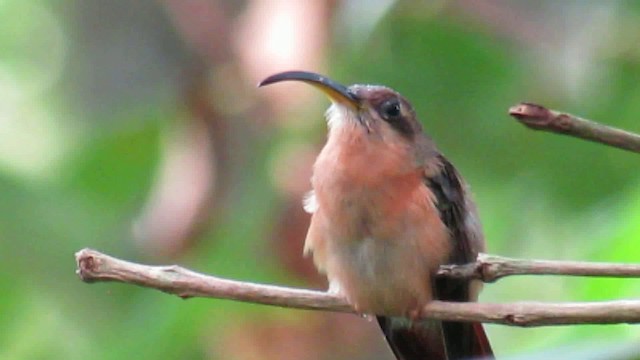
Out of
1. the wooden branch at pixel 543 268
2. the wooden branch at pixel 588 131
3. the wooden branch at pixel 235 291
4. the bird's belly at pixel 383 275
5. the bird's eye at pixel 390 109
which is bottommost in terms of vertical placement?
the bird's belly at pixel 383 275

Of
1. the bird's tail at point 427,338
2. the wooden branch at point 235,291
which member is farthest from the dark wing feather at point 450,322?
the wooden branch at point 235,291

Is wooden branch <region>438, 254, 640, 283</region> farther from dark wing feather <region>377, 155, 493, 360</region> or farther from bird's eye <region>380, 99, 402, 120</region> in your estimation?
bird's eye <region>380, 99, 402, 120</region>

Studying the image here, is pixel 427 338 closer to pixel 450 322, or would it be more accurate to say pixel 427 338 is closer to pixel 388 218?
pixel 450 322

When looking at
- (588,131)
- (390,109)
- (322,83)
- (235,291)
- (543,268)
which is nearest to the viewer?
(588,131)

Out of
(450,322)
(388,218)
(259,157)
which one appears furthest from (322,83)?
(259,157)

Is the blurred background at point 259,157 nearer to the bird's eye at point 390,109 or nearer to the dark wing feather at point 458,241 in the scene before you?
the bird's eye at point 390,109

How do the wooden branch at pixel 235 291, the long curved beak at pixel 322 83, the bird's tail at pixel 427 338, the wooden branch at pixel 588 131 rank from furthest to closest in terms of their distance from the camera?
the bird's tail at pixel 427 338
the long curved beak at pixel 322 83
the wooden branch at pixel 235 291
the wooden branch at pixel 588 131

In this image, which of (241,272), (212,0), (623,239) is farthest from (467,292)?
(212,0)
